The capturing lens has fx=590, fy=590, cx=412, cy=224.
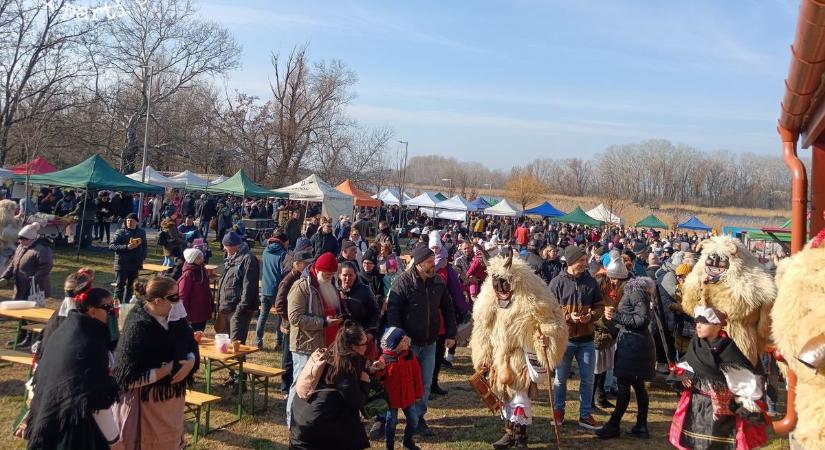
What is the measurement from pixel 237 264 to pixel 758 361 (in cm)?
578

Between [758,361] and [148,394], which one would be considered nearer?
[148,394]

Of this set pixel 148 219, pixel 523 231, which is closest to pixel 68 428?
pixel 523 231

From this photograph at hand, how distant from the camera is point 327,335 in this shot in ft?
17.4

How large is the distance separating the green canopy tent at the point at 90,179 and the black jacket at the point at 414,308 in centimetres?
1238

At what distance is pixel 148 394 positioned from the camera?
3811 millimetres

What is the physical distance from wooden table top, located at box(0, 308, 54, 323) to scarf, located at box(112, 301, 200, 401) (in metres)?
3.75

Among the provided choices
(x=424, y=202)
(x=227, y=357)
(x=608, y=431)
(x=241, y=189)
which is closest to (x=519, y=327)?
(x=608, y=431)

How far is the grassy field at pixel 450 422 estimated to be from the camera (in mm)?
5512

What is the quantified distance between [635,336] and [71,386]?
4818mm

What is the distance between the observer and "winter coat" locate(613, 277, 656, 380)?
5672 mm

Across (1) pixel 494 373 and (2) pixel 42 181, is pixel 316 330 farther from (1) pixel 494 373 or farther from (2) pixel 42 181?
(2) pixel 42 181

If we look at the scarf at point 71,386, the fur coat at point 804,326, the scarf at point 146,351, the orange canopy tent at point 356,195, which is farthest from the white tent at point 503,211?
the scarf at point 71,386

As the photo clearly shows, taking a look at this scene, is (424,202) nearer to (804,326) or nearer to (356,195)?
(356,195)

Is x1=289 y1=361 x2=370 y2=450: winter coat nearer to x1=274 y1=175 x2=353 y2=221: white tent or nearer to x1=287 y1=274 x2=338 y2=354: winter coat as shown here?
x1=287 y1=274 x2=338 y2=354: winter coat
